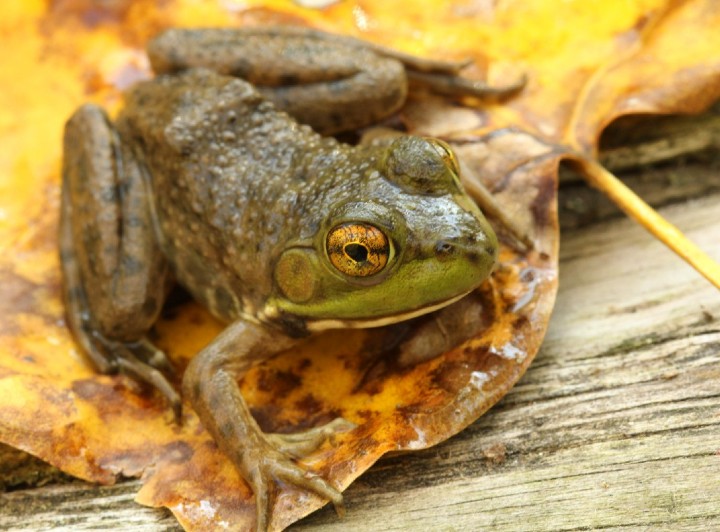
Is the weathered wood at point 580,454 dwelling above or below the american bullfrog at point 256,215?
below

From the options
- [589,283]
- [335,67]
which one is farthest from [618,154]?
[335,67]

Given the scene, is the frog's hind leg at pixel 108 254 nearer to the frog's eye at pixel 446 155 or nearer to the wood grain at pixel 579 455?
the wood grain at pixel 579 455

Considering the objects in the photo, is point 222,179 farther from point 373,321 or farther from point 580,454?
point 580,454

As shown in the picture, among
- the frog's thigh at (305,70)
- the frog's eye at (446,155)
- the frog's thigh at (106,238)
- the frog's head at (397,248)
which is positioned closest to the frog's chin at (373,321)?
the frog's head at (397,248)

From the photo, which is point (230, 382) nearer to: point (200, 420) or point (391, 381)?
point (200, 420)

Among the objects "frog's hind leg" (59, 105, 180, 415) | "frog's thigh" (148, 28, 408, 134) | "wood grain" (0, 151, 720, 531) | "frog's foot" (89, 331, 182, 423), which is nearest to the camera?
"wood grain" (0, 151, 720, 531)

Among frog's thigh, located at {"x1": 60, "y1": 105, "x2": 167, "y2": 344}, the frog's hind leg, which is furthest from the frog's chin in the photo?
frog's thigh, located at {"x1": 60, "y1": 105, "x2": 167, "y2": 344}

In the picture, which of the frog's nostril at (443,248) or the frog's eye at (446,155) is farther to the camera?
the frog's eye at (446,155)

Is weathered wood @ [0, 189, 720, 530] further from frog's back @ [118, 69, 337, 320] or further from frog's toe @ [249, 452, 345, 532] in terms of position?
frog's back @ [118, 69, 337, 320]
